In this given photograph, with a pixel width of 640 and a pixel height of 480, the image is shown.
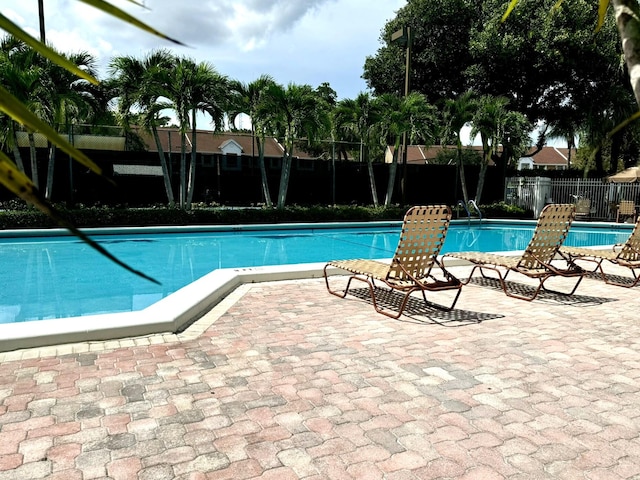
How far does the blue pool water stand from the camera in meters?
7.43

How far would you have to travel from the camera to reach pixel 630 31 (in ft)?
2.71

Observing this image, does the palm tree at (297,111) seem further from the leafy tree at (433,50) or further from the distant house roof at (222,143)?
the leafy tree at (433,50)

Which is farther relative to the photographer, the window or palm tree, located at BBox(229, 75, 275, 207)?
the window

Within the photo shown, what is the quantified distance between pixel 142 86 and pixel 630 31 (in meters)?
16.0

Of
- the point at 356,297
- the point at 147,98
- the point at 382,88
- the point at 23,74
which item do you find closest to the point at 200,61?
the point at 147,98

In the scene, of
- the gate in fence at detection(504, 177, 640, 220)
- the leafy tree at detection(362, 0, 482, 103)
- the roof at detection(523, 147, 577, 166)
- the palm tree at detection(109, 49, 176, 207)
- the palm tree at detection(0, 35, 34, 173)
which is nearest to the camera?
the palm tree at detection(0, 35, 34, 173)

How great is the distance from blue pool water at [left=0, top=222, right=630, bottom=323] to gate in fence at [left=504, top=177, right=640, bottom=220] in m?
3.51

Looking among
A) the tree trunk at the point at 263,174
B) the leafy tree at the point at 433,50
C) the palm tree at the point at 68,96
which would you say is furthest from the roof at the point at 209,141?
the leafy tree at the point at 433,50

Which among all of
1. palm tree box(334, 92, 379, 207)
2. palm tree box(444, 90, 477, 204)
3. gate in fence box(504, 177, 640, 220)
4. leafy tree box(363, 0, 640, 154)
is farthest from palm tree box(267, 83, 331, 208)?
gate in fence box(504, 177, 640, 220)

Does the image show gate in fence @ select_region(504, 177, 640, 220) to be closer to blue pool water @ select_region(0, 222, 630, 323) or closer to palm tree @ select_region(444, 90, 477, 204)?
blue pool water @ select_region(0, 222, 630, 323)

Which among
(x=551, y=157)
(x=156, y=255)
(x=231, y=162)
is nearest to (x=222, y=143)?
(x=231, y=162)

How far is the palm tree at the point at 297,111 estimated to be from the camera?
55.4 ft

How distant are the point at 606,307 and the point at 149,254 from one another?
9323 millimetres

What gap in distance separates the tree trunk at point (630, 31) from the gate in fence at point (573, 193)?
77.4 feet
